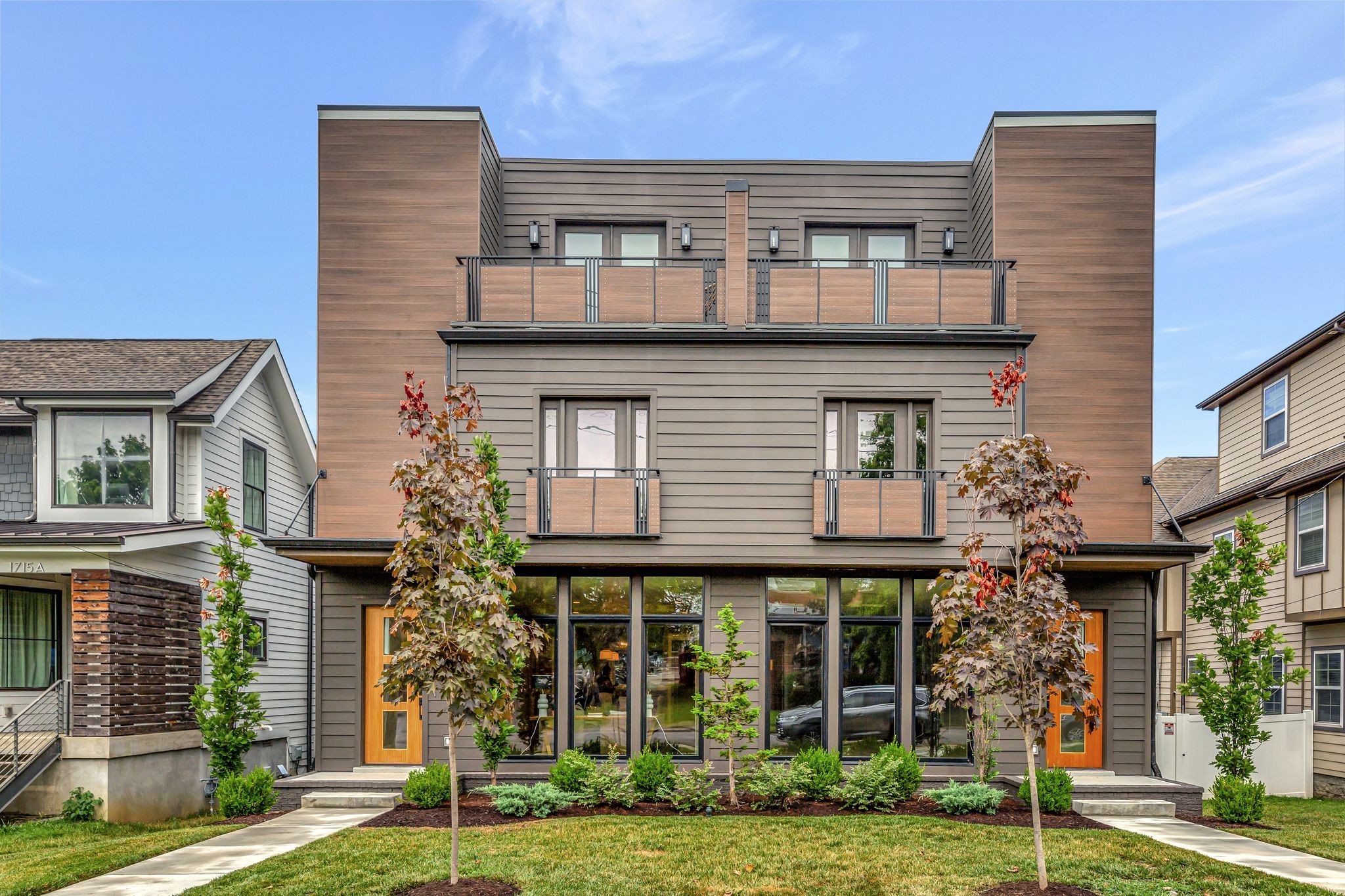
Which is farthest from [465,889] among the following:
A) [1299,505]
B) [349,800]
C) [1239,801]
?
[1299,505]

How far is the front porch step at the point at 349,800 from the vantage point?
11.3m

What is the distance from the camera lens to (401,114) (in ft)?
44.3

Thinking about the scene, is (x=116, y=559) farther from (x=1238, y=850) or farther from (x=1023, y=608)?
(x=1238, y=850)

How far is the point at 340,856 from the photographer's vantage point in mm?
8492

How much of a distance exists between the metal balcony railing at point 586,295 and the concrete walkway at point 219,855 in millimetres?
6647

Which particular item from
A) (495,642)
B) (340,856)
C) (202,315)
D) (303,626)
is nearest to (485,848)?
(340,856)

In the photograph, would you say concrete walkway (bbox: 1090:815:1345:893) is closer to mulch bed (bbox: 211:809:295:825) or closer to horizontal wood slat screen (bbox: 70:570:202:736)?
mulch bed (bbox: 211:809:295:825)

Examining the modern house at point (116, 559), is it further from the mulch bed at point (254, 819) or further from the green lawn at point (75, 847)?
the mulch bed at point (254, 819)

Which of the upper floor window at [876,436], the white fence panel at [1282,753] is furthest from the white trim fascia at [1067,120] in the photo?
the white fence panel at [1282,753]

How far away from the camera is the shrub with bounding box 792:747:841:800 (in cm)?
1102

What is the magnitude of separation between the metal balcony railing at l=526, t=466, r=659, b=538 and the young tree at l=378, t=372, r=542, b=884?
4.81 meters

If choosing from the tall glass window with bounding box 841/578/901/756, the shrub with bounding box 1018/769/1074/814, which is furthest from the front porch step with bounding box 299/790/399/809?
the shrub with bounding box 1018/769/1074/814

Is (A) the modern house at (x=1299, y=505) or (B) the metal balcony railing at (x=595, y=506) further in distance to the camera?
(A) the modern house at (x=1299, y=505)

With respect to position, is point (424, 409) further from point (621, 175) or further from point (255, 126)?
point (255, 126)
